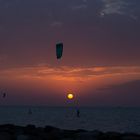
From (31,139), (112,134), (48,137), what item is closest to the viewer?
(31,139)

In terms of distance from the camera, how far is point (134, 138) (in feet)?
60.1

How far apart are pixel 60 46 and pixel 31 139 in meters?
4.39

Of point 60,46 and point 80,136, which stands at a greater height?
point 60,46

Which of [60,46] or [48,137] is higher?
[60,46]

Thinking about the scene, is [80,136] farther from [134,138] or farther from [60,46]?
[60,46]

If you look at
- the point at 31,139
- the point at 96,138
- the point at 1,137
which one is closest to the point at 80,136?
the point at 96,138

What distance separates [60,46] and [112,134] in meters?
4.86

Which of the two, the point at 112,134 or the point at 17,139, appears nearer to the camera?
the point at 17,139

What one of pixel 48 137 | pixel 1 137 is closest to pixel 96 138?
pixel 48 137

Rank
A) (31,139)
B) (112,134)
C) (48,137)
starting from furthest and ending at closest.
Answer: (112,134) → (48,137) → (31,139)

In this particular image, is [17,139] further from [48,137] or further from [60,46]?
[60,46]

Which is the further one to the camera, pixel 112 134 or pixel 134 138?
pixel 112 134

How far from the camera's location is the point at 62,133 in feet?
69.4

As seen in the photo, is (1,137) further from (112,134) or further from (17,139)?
(112,134)
